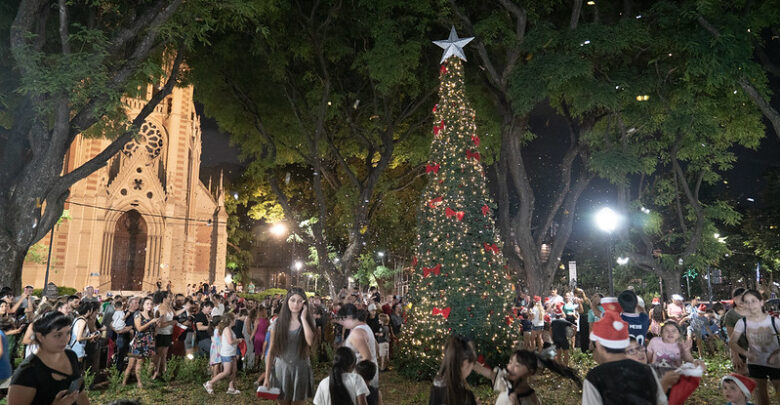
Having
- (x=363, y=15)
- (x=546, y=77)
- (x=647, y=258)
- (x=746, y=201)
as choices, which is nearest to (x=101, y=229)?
(x=363, y=15)

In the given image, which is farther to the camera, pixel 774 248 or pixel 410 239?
pixel 410 239

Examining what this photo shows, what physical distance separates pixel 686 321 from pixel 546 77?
8.17 meters

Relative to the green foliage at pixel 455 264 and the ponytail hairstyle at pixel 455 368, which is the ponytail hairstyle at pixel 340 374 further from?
the green foliage at pixel 455 264

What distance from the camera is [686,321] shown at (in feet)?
45.7

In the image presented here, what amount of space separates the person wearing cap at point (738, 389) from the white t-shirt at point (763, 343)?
2.59 m

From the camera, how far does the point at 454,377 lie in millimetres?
4062

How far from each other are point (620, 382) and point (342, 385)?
2.28 meters

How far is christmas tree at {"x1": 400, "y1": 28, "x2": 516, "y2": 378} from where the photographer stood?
1002cm

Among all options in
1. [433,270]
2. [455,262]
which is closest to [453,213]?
[455,262]

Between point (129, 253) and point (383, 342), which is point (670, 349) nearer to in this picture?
point (383, 342)

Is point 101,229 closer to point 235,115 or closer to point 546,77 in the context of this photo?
point 235,115

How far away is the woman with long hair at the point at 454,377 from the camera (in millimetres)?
3997

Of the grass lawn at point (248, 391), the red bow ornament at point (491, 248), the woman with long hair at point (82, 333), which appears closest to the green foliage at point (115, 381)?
the grass lawn at point (248, 391)

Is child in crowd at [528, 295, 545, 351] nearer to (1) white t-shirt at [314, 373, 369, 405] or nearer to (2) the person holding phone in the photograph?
(1) white t-shirt at [314, 373, 369, 405]
